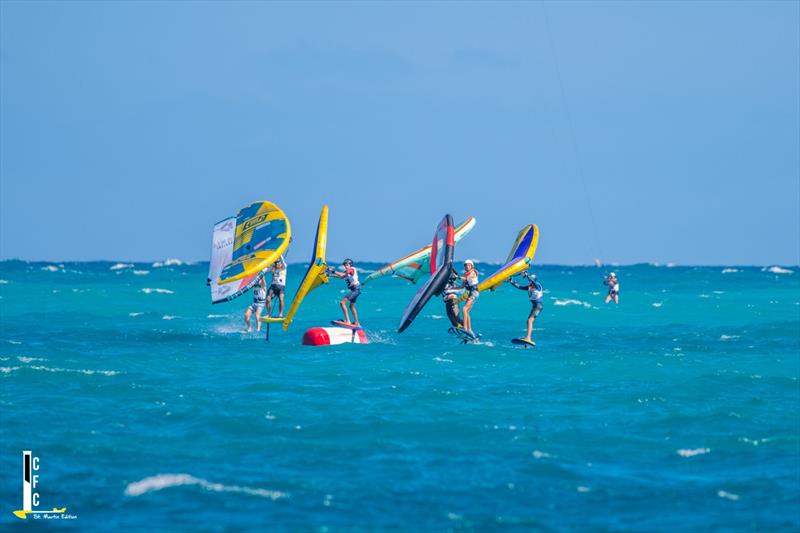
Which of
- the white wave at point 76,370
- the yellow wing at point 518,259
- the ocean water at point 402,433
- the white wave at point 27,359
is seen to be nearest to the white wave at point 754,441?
the ocean water at point 402,433

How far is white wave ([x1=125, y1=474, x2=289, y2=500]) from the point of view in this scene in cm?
Answer: 1123

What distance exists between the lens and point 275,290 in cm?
2650

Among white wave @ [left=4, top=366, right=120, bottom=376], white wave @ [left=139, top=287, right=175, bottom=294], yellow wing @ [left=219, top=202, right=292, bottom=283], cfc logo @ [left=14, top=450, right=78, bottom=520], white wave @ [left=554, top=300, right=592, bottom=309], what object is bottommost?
cfc logo @ [left=14, top=450, right=78, bottom=520]

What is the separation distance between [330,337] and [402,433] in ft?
36.6

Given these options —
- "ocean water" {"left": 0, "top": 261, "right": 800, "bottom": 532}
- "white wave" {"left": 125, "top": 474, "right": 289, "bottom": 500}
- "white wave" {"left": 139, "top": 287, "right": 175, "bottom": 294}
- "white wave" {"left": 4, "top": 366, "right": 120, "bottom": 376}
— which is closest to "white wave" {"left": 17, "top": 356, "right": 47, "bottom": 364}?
"ocean water" {"left": 0, "top": 261, "right": 800, "bottom": 532}

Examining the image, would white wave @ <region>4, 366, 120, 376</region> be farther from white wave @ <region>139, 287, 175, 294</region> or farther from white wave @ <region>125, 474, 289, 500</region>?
white wave @ <region>139, 287, 175, 294</region>

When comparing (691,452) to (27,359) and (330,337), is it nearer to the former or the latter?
(330,337)

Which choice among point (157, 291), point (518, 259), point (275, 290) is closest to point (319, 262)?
point (275, 290)

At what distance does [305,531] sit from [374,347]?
1520 cm

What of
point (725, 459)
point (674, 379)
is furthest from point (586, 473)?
point (674, 379)

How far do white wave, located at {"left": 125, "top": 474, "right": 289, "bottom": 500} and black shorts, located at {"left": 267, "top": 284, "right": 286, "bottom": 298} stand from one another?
48.1ft

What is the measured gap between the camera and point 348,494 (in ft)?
36.8

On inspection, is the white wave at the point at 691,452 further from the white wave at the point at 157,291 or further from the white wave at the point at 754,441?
the white wave at the point at 157,291

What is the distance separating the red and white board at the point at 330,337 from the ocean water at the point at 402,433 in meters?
0.65
